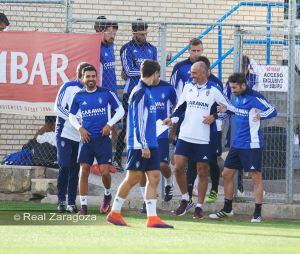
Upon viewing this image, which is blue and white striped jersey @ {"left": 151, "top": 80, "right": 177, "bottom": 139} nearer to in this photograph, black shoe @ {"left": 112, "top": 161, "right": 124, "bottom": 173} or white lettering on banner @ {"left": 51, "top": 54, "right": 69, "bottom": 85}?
white lettering on banner @ {"left": 51, "top": 54, "right": 69, "bottom": 85}

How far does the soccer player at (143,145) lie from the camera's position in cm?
1300

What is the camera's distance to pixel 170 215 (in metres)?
15.1

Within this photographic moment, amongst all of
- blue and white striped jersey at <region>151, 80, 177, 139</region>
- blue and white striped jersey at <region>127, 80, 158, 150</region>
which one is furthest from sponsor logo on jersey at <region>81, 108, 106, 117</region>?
blue and white striped jersey at <region>127, 80, 158, 150</region>

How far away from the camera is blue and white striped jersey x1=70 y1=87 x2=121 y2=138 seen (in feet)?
47.6

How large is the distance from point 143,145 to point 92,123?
169cm

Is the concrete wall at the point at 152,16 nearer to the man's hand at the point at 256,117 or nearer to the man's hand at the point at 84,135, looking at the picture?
the man's hand at the point at 256,117

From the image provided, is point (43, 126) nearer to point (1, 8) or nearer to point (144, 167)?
point (1, 8)

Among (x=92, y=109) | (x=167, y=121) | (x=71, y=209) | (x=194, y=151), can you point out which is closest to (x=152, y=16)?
(x=194, y=151)

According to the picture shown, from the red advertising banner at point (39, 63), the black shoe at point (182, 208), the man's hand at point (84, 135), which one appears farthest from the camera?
the red advertising banner at point (39, 63)

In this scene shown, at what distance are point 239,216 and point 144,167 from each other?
106 inches

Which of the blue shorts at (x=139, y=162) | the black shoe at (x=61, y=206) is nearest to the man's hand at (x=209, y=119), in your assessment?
the blue shorts at (x=139, y=162)

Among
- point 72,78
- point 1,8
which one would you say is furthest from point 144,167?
point 1,8

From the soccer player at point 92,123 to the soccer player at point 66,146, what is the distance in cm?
27

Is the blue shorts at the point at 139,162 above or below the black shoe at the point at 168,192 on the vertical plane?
above
